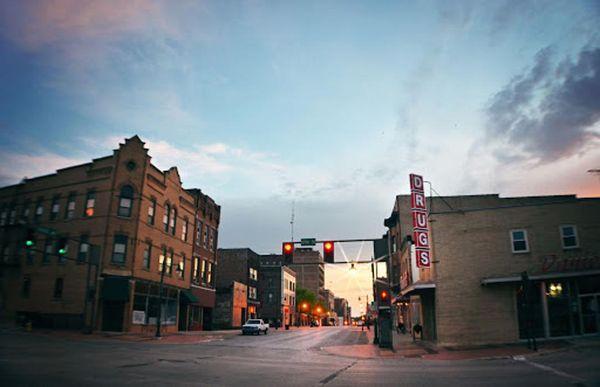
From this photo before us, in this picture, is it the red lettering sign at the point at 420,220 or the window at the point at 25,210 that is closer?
the red lettering sign at the point at 420,220

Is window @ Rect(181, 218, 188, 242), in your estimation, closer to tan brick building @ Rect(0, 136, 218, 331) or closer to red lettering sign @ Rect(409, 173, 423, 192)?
tan brick building @ Rect(0, 136, 218, 331)

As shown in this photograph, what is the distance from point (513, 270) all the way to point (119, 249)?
29.7 metres

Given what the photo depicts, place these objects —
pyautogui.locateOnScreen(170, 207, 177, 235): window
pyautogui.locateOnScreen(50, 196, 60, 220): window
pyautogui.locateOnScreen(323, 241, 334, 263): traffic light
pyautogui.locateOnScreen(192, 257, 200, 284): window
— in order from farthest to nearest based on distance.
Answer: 1. pyautogui.locateOnScreen(192, 257, 200, 284): window
2. pyautogui.locateOnScreen(170, 207, 177, 235): window
3. pyautogui.locateOnScreen(50, 196, 60, 220): window
4. pyautogui.locateOnScreen(323, 241, 334, 263): traffic light

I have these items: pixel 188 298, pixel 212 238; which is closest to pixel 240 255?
pixel 212 238

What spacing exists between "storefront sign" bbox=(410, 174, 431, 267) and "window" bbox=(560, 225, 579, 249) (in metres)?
7.57

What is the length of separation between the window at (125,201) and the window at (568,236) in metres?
32.4

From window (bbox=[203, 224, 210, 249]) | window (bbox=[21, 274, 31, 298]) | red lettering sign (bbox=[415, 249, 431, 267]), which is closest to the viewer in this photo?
red lettering sign (bbox=[415, 249, 431, 267])

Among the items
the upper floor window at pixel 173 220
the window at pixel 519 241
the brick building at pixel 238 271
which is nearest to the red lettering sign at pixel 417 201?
the window at pixel 519 241

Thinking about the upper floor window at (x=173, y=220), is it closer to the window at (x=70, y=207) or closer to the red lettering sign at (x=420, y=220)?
the window at (x=70, y=207)

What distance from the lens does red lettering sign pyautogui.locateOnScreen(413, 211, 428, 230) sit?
27172 millimetres

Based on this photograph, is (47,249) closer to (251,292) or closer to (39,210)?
(39,210)

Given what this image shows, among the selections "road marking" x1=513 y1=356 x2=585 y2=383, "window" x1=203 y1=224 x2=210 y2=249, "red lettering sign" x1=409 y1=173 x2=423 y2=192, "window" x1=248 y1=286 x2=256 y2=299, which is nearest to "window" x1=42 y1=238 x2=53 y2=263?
"window" x1=203 y1=224 x2=210 y2=249

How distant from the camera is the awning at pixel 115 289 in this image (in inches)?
1284

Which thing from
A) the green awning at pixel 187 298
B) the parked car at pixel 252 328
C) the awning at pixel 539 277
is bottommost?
the parked car at pixel 252 328
